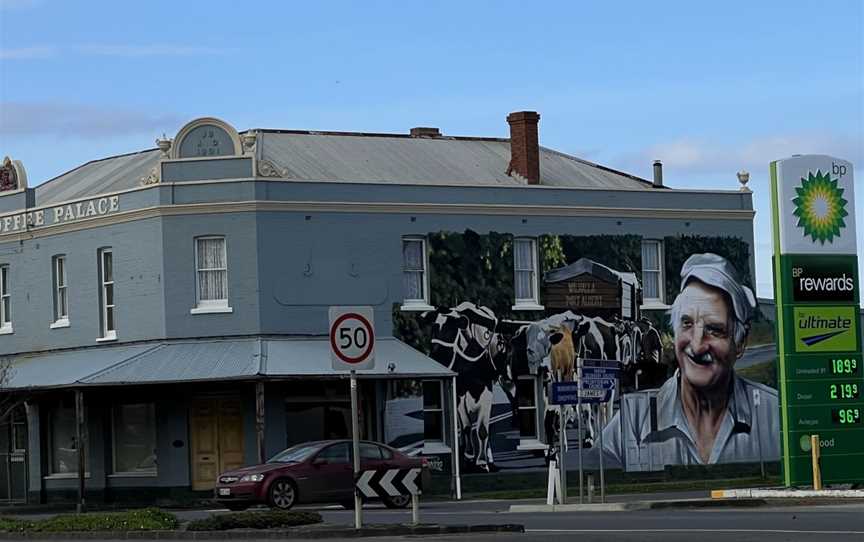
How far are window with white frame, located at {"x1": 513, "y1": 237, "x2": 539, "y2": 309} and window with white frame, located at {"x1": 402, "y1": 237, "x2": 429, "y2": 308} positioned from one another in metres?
2.59

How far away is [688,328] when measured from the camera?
47.1 meters

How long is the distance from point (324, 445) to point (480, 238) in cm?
1128

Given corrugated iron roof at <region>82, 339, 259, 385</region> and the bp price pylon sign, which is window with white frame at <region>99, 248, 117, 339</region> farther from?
the bp price pylon sign

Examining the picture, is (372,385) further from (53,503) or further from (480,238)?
(53,503)

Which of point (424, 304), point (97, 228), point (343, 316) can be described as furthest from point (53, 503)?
point (343, 316)

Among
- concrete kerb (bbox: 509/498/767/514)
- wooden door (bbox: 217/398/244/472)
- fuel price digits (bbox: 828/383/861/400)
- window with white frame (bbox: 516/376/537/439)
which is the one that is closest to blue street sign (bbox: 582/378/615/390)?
concrete kerb (bbox: 509/498/767/514)

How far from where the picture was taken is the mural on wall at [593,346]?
144 ft

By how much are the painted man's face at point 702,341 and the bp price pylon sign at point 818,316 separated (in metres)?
12.7

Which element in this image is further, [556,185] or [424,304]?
[556,185]

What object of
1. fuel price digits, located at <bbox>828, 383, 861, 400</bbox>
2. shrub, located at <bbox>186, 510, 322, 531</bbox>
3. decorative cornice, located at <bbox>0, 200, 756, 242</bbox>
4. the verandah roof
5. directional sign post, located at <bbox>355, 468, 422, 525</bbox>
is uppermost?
decorative cornice, located at <bbox>0, 200, 756, 242</bbox>

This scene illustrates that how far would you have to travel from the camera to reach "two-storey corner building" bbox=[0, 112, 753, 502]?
1634 inches

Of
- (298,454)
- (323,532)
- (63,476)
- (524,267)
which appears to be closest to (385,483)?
(323,532)

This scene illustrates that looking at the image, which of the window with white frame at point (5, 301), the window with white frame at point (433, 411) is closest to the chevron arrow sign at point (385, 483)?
the window with white frame at point (433, 411)

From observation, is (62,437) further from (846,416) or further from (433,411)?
(846,416)
